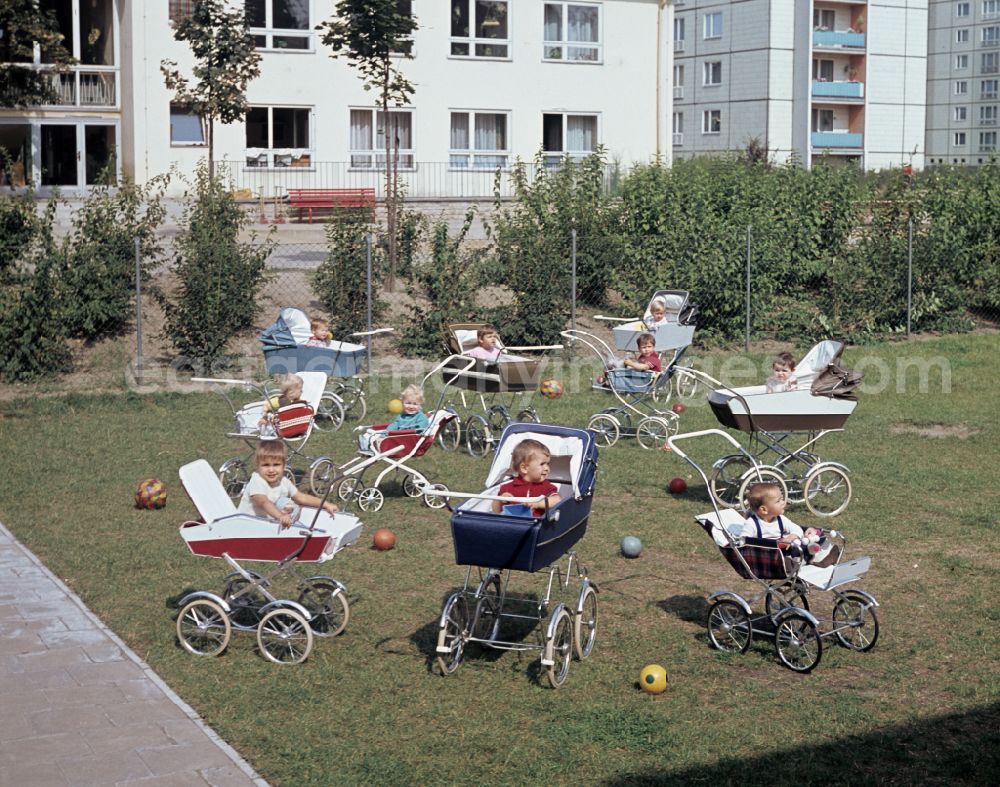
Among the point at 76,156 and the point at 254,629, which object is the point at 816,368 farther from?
the point at 76,156

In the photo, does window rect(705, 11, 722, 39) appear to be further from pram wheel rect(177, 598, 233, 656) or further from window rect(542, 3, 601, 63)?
pram wheel rect(177, 598, 233, 656)

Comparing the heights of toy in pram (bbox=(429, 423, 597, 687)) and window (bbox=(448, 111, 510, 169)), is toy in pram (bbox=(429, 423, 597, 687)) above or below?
below

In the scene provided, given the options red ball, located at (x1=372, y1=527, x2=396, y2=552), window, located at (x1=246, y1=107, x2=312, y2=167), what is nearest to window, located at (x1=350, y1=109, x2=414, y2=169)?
window, located at (x1=246, y1=107, x2=312, y2=167)

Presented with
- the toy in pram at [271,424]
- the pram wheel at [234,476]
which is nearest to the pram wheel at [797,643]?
the toy in pram at [271,424]

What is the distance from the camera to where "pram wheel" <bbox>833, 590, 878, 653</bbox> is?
25.8ft

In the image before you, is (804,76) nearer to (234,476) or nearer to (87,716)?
(234,476)

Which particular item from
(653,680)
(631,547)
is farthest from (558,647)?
(631,547)

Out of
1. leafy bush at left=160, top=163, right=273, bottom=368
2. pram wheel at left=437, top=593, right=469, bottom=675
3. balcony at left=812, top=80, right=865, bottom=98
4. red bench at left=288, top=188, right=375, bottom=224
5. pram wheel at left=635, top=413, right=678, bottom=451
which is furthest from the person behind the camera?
balcony at left=812, top=80, right=865, bottom=98

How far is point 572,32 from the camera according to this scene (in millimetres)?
40688

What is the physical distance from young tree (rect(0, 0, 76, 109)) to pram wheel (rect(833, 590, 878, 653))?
678 inches

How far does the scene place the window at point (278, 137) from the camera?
36500mm

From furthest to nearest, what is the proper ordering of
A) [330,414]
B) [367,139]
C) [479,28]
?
1. [479,28]
2. [367,139]
3. [330,414]

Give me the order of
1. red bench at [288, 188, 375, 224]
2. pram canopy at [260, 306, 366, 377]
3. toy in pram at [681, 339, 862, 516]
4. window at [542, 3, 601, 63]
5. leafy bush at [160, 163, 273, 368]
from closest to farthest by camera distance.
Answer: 1. toy in pram at [681, 339, 862, 516]
2. pram canopy at [260, 306, 366, 377]
3. leafy bush at [160, 163, 273, 368]
4. red bench at [288, 188, 375, 224]
5. window at [542, 3, 601, 63]

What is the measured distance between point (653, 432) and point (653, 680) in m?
7.06
